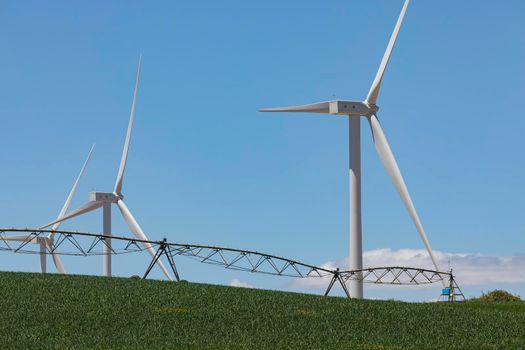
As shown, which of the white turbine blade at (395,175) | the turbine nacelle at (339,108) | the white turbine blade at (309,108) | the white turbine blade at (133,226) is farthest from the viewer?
the white turbine blade at (133,226)

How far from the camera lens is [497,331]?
3825 centimetres

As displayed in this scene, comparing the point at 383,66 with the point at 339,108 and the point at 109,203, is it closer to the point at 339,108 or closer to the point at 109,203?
the point at 339,108

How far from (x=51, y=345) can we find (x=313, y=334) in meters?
10.3

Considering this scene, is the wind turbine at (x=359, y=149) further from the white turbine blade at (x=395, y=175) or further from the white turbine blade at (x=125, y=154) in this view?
the white turbine blade at (x=125, y=154)

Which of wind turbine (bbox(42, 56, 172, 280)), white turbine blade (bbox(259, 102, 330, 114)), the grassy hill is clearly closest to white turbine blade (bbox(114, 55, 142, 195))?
wind turbine (bbox(42, 56, 172, 280))

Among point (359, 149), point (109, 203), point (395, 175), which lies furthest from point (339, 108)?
point (109, 203)

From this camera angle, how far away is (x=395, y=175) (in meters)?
70.4

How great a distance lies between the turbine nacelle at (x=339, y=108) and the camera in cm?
7369

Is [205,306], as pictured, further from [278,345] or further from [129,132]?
[129,132]

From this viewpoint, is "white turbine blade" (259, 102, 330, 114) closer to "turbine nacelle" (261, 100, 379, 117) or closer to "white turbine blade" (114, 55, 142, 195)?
"turbine nacelle" (261, 100, 379, 117)

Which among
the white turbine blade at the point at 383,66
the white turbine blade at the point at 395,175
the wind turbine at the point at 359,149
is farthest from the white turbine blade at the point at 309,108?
the white turbine blade at the point at 395,175

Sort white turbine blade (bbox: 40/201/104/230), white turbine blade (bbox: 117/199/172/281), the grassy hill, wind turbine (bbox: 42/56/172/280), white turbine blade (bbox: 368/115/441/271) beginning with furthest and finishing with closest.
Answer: white turbine blade (bbox: 40/201/104/230)
wind turbine (bbox: 42/56/172/280)
white turbine blade (bbox: 117/199/172/281)
white turbine blade (bbox: 368/115/441/271)
the grassy hill

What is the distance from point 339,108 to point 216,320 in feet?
127

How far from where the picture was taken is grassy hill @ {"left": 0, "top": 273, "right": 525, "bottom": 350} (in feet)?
108
